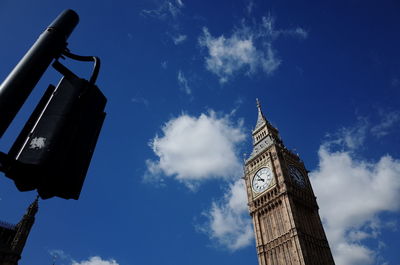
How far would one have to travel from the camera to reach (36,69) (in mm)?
3502

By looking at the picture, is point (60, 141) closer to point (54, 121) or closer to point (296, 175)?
point (54, 121)

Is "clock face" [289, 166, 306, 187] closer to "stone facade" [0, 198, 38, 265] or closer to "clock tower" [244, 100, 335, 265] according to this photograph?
"clock tower" [244, 100, 335, 265]

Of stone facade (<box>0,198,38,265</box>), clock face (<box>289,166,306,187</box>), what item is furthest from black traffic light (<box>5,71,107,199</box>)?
clock face (<box>289,166,306,187</box>)

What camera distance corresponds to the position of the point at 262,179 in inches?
2640

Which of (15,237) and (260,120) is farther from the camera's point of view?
(260,120)

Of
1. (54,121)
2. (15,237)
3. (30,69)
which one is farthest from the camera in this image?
(15,237)

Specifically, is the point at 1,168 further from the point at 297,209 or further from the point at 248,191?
the point at 248,191

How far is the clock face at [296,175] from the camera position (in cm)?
6594

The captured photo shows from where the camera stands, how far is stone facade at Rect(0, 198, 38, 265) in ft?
118

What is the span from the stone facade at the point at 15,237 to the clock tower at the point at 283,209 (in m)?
41.4

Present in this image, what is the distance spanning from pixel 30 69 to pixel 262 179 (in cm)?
6653

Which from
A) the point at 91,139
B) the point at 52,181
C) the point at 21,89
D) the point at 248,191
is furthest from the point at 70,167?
the point at 248,191

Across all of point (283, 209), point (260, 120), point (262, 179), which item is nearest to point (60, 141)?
point (283, 209)

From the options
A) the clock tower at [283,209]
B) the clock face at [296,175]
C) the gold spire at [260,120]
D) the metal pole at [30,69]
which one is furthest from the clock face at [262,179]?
the metal pole at [30,69]
